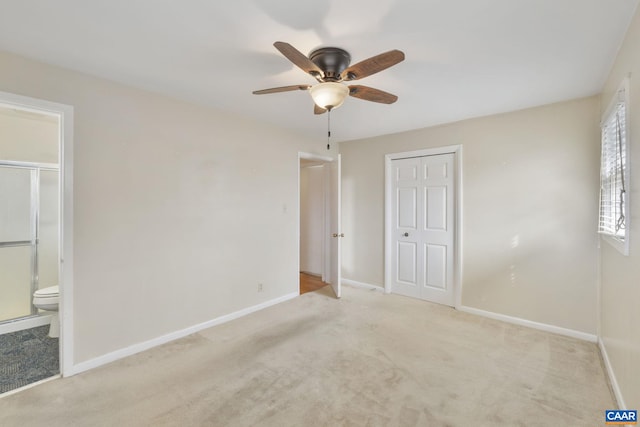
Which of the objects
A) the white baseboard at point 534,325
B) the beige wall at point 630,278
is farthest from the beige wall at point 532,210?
the beige wall at point 630,278

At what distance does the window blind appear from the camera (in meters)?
1.94

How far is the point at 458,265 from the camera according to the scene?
3740 mm

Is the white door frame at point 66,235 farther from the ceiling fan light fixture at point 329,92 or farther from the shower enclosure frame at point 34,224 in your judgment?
the ceiling fan light fixture at point 329,92

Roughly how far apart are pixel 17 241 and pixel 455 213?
17.1 feet

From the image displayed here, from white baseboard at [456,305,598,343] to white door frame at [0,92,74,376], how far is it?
13.0ft

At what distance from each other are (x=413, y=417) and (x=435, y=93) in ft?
8.57

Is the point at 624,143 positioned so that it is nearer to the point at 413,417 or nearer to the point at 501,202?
the point at 501,202

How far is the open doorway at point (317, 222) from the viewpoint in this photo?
492cm

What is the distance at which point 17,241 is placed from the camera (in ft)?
11.1

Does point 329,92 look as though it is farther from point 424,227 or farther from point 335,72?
point 424,227

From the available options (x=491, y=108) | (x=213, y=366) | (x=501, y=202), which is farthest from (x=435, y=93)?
(x=213, y=366)

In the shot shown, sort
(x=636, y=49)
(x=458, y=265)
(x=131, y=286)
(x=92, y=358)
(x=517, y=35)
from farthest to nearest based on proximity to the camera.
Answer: (x=458, y=265) < (x=131, y=286) < (x=92, y=358) < (x=517, y=35) < (x=636, y=49)

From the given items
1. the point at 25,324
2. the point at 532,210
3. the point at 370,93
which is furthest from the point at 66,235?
the point at 532,210

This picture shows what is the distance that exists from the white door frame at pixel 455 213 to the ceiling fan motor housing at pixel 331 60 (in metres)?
2.29
